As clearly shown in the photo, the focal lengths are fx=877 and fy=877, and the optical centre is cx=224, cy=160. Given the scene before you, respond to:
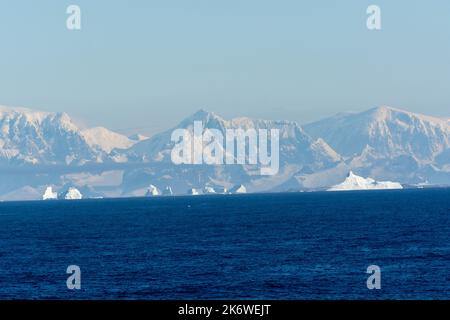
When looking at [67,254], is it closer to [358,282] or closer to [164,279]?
[164,279]

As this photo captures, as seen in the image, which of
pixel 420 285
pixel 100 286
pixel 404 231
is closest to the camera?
pixel 420 285

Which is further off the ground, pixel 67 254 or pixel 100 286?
pixel 67 254

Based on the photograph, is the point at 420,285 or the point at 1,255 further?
the point at 1,255

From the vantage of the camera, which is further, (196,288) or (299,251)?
(299,251)

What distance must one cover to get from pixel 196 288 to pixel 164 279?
306 inches

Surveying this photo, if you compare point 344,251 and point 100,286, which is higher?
point 344,251

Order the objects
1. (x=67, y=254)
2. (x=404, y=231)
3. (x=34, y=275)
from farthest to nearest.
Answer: (x=404, y=231) → (x=67, y=254) → (x=34, y=275)

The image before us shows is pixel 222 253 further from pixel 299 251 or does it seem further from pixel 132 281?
pixel 132 281
